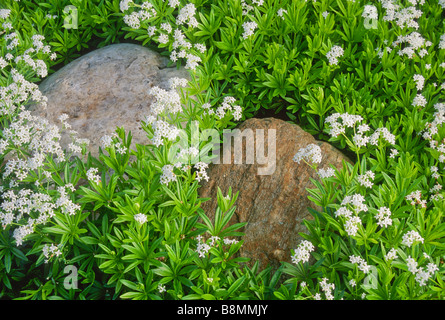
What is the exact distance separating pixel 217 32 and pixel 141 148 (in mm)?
2335

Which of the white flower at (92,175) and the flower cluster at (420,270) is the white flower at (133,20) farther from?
the flower cluster at (420,270)

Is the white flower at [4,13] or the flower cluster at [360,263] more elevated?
the white flower at [4,13]

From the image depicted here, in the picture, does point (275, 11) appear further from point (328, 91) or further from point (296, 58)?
point (328, 91)

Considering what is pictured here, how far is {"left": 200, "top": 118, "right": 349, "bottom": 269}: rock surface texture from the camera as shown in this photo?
4.30m

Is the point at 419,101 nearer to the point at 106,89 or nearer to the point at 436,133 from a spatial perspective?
the point at 436,133

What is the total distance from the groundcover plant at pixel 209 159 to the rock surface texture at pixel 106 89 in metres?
0.25

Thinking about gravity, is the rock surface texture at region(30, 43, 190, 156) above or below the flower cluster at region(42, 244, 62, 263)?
above

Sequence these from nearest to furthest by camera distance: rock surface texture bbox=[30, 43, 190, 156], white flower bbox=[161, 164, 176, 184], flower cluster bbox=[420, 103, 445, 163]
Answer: white flower bbox=[161, 164, 176, 184], flower cluster bbox=[420, 103, 445, 163], rock surface texture bbox=[30, 43, 190, 156]

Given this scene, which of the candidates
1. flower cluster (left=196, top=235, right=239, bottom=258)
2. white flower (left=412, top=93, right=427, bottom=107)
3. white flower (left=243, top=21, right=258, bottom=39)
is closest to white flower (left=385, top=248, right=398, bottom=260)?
flower cluster (left=196, top=235, right=239, bottom=258)

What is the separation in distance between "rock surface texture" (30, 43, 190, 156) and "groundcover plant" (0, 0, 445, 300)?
0.25 meters

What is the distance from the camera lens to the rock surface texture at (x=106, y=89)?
17.8 ft

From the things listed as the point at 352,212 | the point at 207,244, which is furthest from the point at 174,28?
the point at 352,212

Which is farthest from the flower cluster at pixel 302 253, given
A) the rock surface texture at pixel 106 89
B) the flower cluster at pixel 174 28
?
the flower cluster at pixel 174 28

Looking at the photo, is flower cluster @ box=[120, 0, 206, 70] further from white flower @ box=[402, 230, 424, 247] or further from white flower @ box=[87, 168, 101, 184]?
white flower @ box=[402, 230, 424, 247]
